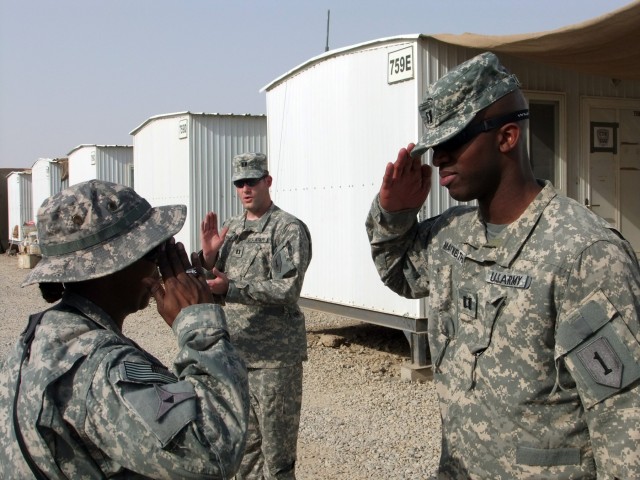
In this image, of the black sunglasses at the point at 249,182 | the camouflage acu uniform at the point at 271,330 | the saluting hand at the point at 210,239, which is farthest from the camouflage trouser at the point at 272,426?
the black sunglasses at the point at 249,182

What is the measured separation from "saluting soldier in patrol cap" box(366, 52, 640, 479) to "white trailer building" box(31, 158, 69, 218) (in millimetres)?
19991

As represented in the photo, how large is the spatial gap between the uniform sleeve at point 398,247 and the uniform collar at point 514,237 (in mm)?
309

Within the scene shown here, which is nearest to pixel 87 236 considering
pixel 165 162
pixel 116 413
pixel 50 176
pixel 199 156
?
pixel 116 413

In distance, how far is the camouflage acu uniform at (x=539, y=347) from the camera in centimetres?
174

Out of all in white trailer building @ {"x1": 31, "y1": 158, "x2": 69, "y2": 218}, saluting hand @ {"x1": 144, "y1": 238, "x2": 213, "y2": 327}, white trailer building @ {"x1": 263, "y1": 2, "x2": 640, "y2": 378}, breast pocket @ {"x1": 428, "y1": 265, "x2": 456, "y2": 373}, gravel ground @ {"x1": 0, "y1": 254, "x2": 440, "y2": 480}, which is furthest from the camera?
white trailer building @ {"x1": 31, "y1": 158, "x2": 69, "y2": 218}

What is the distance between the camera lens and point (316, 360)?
783 cm

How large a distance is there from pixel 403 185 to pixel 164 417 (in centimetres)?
114

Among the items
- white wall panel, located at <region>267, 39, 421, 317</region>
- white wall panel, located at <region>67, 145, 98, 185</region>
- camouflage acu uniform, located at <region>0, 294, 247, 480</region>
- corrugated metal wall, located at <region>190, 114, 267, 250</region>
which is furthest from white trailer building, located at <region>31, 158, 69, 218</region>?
camouflage acu uniform, located at <region>0, 294, 247, 480</region>

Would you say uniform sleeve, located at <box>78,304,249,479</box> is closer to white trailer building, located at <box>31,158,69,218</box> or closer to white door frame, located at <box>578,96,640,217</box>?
white door frame, located at <box>578,96,640,217</box>

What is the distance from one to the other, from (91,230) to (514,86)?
4.09 feet

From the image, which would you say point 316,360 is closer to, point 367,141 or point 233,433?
point 367,141

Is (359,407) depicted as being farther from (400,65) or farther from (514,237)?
(514,237)

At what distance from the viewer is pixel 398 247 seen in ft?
7.96

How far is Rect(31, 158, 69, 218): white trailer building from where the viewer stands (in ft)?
69.5
